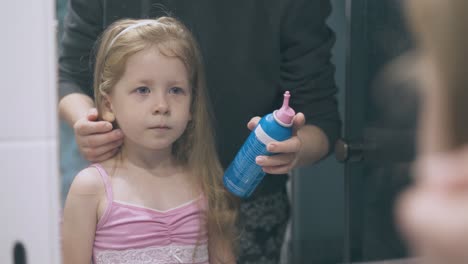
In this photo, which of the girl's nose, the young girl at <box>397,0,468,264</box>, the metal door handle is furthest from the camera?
the metal door handle

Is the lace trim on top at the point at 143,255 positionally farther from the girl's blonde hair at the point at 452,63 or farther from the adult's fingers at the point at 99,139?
the girl's blonde hair at the point at 452,63

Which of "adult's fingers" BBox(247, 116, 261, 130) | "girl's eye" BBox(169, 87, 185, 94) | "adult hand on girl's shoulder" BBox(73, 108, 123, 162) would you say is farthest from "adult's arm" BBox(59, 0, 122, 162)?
"adult's fingers" BBox(247, 116, 261, 130)

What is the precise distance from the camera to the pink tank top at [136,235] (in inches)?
34.6

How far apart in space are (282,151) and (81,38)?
382mm

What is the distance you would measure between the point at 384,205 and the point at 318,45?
30 cm

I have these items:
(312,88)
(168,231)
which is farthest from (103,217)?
(312,88)

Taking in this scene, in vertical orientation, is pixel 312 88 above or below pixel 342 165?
above

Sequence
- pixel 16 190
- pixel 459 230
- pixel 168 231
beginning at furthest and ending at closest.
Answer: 1. pixel 16 190
2. pixel 168 231
3. pixel 459 230

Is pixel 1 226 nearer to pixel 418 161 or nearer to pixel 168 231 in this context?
pixel 168 231

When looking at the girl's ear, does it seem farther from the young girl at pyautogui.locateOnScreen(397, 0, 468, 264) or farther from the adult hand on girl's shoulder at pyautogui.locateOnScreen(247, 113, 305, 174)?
the young girl at pyautogui.locateOnScreen(397, 0, 468, 264)

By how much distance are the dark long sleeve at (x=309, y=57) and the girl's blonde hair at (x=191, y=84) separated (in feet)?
0.52

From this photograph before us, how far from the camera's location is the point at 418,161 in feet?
2.60

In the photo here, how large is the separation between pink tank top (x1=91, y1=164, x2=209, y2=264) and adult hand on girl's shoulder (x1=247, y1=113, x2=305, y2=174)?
0.57 ft

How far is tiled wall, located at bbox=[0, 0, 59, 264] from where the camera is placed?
A: 968mm
